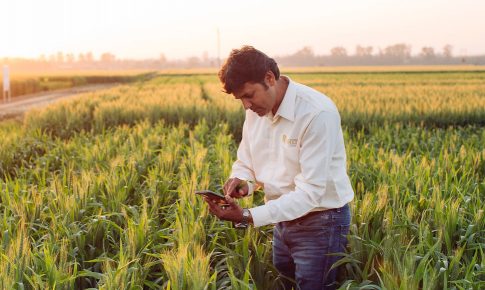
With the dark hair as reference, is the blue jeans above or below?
below

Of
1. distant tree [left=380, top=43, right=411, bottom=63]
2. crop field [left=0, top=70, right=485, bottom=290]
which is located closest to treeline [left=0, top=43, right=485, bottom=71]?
distant tree [left=380, top=43, right=411, bottom=63]

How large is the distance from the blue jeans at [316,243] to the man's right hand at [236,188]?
0.29m

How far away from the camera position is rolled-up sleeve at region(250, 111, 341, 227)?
7.89ft

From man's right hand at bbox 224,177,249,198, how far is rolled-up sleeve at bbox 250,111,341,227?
0.39 m

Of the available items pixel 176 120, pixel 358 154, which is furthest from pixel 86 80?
pixel 358 154

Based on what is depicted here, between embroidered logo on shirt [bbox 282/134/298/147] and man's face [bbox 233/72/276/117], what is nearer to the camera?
man's face [bbox 233/72/276/117]

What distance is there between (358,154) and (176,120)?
665 centimetres

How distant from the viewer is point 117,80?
6266 cm

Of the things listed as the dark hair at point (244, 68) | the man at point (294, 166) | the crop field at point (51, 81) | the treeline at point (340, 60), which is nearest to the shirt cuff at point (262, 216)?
the man at point (294, 166)

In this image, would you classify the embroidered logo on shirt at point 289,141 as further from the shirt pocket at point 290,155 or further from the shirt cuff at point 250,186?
the shirt cuff at point 250,186

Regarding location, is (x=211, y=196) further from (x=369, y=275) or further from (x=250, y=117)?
(x=369, y=275)

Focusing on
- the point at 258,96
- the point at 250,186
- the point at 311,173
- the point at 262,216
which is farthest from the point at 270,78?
the point at 250,186

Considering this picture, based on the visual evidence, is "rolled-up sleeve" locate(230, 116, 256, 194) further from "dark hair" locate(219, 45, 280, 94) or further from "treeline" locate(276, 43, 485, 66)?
"treeline" locate(276, 43, 485, 66)

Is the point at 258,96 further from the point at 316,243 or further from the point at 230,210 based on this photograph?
the point at 316,243
